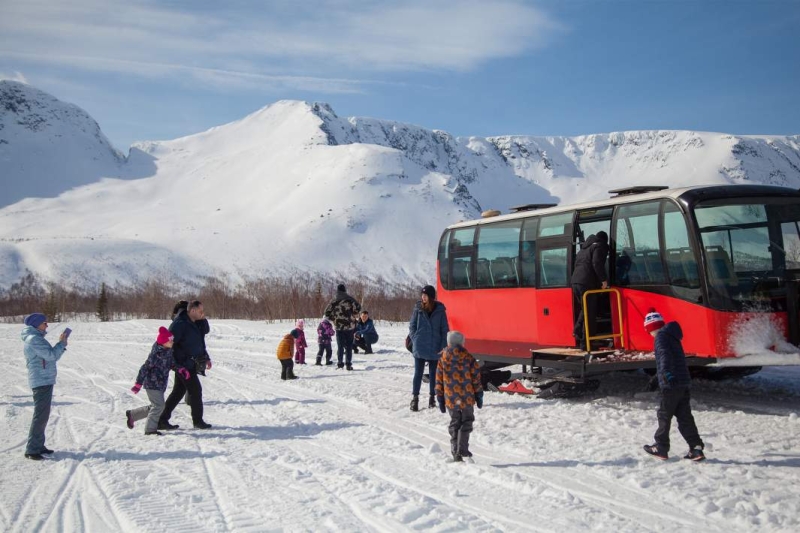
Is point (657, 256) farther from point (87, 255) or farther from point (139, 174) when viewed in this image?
point (139, 174)

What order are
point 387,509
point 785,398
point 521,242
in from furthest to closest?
point 521,242 → point 785,398 → point 387,509

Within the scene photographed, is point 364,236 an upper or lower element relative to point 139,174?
lower

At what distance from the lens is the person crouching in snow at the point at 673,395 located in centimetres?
648

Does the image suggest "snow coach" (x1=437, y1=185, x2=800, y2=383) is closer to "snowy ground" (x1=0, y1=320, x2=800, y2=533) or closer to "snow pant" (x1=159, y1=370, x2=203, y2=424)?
"snowy ground" (x1=0, y1=320, x2=800, y2=533)

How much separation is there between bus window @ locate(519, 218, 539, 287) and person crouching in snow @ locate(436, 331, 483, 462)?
14.6 ft

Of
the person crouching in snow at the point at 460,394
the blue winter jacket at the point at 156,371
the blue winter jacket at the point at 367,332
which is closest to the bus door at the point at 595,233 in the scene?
the person crouching in snow at the point at 460,394

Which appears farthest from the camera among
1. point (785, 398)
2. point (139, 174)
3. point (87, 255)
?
point (139, 174)

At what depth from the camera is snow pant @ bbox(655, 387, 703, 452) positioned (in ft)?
21.2

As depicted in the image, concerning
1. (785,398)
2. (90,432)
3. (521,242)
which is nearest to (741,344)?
(785,398)

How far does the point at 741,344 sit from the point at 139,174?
189m

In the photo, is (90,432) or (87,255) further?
(87,255)

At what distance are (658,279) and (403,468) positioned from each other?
492 cm

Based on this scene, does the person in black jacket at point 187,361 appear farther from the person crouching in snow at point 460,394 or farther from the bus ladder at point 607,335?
the bus ladder at point 607,335

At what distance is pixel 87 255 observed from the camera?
4006 inches
